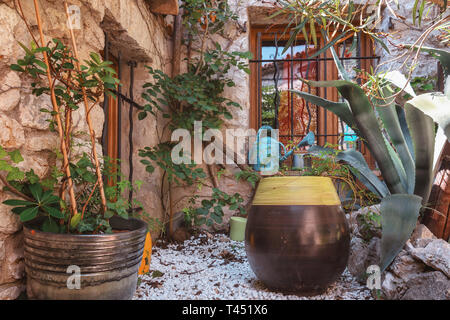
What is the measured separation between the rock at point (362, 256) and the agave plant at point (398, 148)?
20cm

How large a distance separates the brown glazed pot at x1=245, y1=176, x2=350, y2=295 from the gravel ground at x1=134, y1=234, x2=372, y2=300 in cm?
9

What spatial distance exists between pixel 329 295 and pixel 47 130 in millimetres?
1111

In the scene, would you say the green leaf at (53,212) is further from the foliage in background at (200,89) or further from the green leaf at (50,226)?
the foliage in background at (200,89)

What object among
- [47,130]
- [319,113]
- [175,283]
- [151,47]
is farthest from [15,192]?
[319,113]

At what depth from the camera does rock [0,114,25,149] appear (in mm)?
893

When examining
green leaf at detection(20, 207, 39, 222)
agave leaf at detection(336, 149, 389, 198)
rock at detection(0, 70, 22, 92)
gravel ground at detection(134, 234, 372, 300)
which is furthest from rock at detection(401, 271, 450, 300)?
rock at detection(0, 70, 22, 92)

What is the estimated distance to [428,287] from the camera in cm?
100

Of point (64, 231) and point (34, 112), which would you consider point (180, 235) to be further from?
point (34, 112)

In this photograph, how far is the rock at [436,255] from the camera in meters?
1.01

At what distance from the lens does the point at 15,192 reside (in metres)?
0.87

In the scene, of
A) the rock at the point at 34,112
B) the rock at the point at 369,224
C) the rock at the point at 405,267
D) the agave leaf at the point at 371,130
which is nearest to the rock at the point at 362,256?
the rock at the point at 369,224

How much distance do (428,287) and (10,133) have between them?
4.30ft

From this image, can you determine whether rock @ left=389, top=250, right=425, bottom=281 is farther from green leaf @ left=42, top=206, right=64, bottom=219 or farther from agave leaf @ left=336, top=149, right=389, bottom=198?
green leaf @ left=42, top=206, right=64, bottom=219

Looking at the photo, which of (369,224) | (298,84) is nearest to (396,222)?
(369,224)
